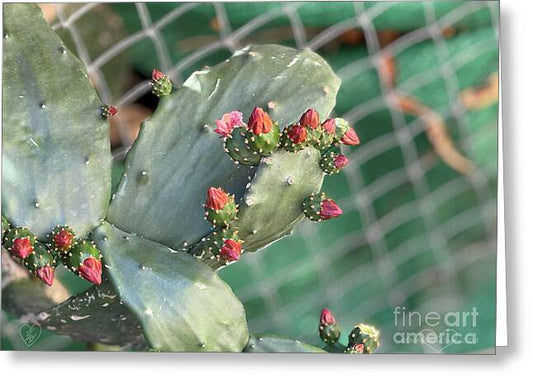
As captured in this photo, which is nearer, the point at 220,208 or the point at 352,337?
the point at 220,208

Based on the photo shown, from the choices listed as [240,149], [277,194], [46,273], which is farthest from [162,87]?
[46,273]

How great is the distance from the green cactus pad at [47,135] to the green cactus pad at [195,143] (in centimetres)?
7

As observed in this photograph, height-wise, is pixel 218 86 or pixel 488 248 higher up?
pixel 218 86

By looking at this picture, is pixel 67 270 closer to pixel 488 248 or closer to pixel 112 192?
pixel 112 192

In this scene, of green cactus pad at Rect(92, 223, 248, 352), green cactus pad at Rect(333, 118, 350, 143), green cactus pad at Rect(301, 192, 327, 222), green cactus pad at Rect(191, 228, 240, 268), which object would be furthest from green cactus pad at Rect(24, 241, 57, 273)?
Result: green cactus pad at Rect(333, 118, 350, 143)

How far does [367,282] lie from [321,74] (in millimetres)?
439

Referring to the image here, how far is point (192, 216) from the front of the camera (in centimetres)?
195

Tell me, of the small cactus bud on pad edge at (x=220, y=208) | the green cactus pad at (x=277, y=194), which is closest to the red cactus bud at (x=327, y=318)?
the green cactus pad at (x=277, y=194)

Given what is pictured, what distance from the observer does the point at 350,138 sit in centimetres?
200

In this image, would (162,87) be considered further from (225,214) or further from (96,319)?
(96,319)

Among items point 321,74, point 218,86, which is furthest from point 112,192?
point 321,74

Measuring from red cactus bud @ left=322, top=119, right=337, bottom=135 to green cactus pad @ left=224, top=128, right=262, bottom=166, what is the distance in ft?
0.52

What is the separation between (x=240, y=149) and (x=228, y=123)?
64 mm

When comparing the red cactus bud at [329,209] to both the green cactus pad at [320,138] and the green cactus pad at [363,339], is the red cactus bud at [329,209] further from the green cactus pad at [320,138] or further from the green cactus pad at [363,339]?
the green cactus pad at [363,339]
